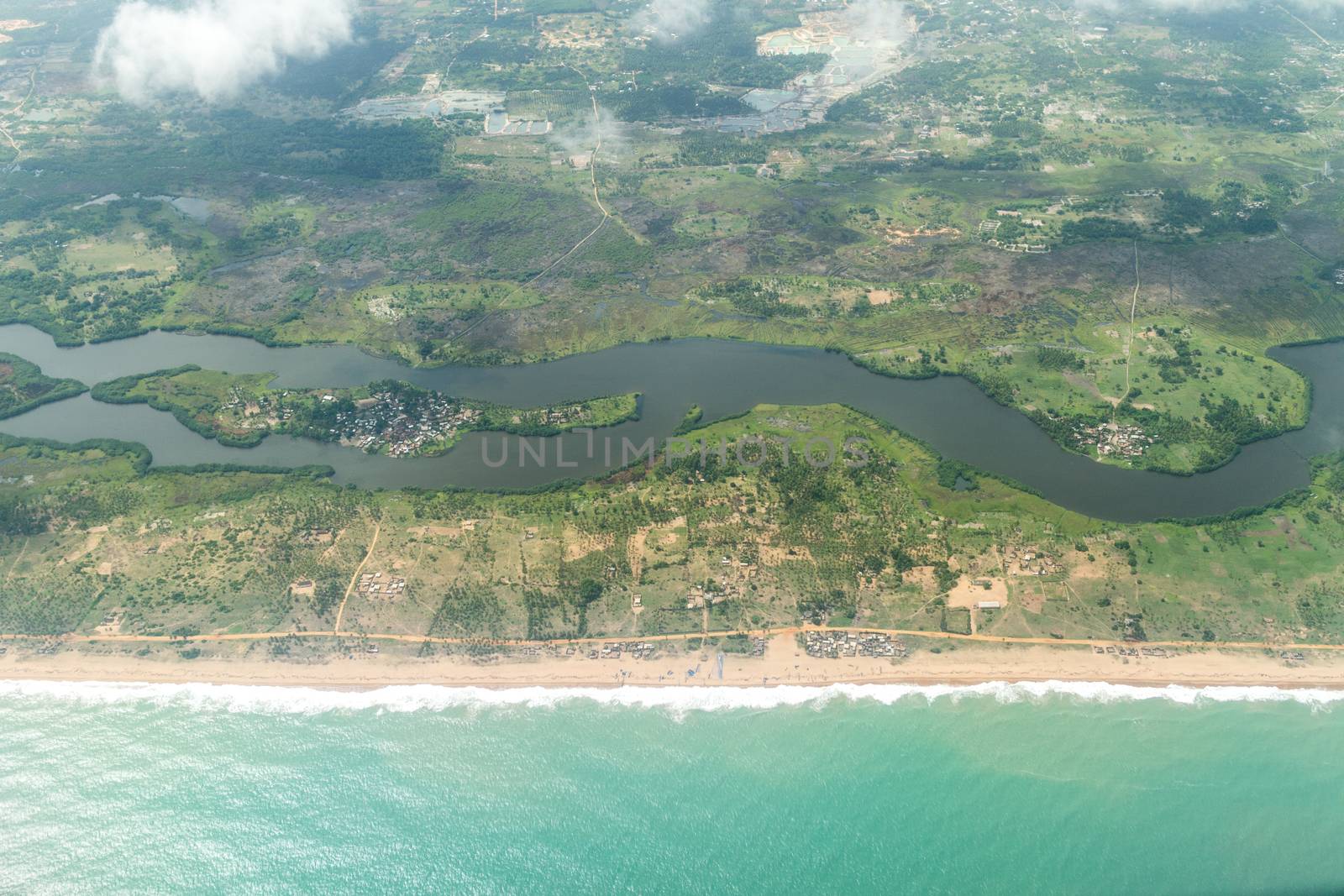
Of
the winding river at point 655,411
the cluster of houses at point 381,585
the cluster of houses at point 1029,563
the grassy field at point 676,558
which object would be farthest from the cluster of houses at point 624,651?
the cluster of houses at point 1029,563

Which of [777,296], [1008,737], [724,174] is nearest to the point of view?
[1008,737]

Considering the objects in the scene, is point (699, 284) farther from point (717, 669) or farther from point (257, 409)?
point (717, 669)

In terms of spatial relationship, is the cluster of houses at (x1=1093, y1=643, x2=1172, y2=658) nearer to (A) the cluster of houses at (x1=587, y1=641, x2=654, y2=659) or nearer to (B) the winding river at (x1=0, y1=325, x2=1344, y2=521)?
(B) the winding river at (x1=0, y1=325, x2=1344, y2=521)

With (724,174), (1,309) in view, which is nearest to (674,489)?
(724,174)

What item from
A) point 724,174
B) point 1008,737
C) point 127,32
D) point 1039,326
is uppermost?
point 127,32

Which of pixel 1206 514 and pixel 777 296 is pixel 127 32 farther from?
pixel 1206 514

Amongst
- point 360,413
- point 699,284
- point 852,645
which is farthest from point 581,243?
point 852,645

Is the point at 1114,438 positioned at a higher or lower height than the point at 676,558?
higher
